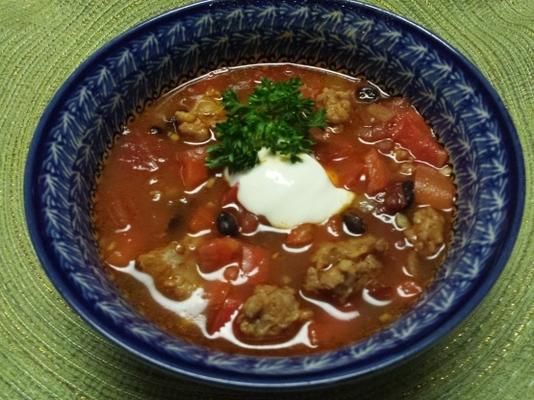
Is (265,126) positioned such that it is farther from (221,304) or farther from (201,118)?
(221,304)

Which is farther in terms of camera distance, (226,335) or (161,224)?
(161,224)

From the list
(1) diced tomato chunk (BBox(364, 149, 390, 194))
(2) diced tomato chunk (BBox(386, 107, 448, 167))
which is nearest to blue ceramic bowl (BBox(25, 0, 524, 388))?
(2) diced tomato chunk (BBox(386, 107, 448, 167))

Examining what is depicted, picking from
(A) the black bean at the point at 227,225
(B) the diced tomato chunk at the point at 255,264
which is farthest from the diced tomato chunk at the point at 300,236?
(A) the black bean at the point at 227,225

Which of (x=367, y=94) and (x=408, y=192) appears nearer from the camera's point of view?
(x=408, y=192)

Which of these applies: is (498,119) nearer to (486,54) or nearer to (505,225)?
(505,225)

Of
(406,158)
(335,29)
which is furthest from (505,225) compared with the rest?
(335,29)

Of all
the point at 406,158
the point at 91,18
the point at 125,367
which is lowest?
the point at 125,367

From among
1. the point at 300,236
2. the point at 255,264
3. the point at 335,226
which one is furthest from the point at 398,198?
the point at 255,264
